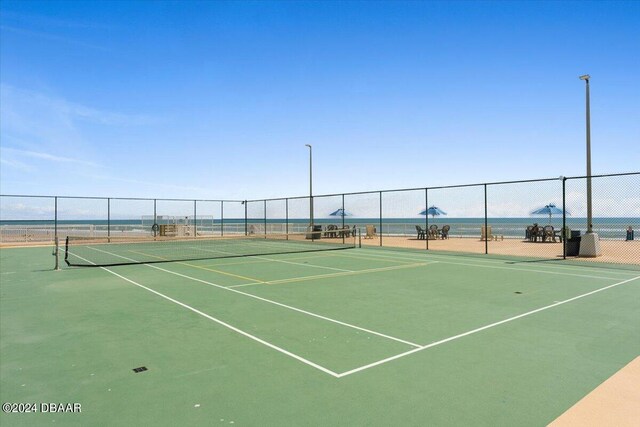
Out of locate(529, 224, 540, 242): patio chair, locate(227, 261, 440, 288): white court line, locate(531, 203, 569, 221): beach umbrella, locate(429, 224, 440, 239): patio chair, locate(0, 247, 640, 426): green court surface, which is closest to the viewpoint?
locate(0, 247, 640, 426): green court surface

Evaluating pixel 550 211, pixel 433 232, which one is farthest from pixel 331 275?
pixel 550 211

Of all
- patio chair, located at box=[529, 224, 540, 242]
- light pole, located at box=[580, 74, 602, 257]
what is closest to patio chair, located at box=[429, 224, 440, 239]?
patio chair, located at box=[529, 224, 540, 242]

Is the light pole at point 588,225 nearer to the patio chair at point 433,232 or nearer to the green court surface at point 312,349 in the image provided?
the green court surface at point 312,349

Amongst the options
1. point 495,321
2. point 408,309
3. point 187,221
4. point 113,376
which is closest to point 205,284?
point 408,309

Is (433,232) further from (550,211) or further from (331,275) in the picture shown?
(331,275)

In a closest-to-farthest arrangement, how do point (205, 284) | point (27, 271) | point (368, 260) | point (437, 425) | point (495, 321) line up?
1. point (437, 425)
2. point (495, 321)
3. point (205, 284)
4. point (27, 271)
5. point (368, 260)

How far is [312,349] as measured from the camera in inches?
197

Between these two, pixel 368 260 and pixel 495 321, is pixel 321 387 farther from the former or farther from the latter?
pixel 368 260

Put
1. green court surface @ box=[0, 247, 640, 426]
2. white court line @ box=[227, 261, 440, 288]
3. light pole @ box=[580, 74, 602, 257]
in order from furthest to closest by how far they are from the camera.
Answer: light pole @ box=[580, 74, 602, 257] → white court line @ box=[227, 261, 440, 288] → green court surface @ box=[0, 247, 640, 426]

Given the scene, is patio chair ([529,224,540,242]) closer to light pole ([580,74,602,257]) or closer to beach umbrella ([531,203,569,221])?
beach umbrella ([531,203,569,221])

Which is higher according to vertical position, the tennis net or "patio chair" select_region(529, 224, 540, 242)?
"patio chair" select_region(529, 224, 540, 242)

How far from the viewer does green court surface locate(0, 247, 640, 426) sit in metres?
3.51

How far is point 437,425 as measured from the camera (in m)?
3.22

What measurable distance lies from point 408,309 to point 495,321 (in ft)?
4.69
